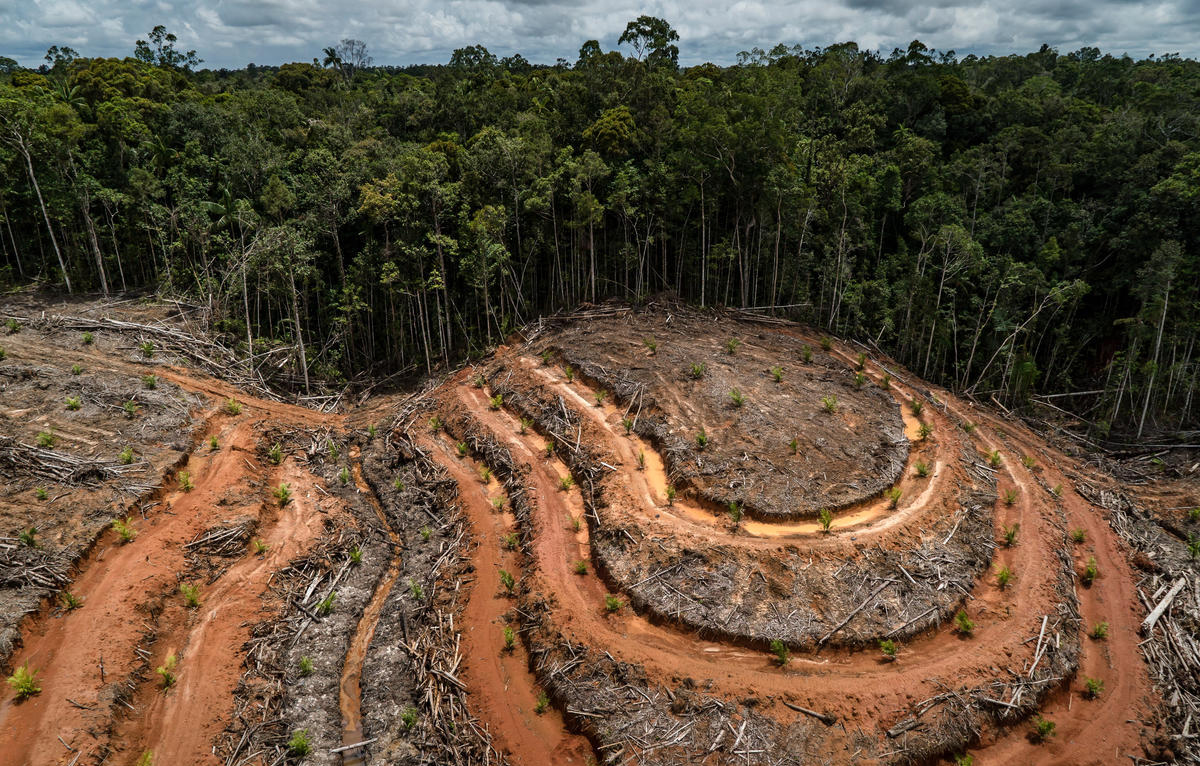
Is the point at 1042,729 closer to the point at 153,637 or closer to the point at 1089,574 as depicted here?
the point at 1089,574

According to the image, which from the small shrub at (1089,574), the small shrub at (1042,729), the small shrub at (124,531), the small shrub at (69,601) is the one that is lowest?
the small shrub at (1042,729)

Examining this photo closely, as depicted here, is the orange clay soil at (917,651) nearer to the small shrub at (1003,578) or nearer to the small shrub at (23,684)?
the small shrub at (1003,578)

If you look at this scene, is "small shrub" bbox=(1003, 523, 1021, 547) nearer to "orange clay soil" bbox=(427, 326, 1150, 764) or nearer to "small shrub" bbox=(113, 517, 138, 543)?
"orange clay soil" bbox=(427, 326, 1150, 764)

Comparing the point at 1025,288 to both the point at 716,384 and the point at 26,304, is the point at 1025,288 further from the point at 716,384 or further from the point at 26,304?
the point at 26,304

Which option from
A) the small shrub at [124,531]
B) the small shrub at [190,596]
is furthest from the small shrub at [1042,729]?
the small shrub at [124,531]

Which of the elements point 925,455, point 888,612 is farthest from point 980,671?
point 925,455

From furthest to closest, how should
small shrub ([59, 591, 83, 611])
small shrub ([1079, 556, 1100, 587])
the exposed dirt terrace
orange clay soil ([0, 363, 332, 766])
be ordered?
1. small shrub ([1079, 556, 1100, 587])
2. small shrub ([59, 591, 83, 611])
3. the exposed dirt terrace
4. orange clay soil ([0, 363, 332, 766])

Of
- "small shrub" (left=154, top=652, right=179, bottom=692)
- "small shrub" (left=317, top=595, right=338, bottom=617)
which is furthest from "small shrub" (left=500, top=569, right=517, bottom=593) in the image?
"small shrub" (left=154, top=652, right=179, bottom=692)
